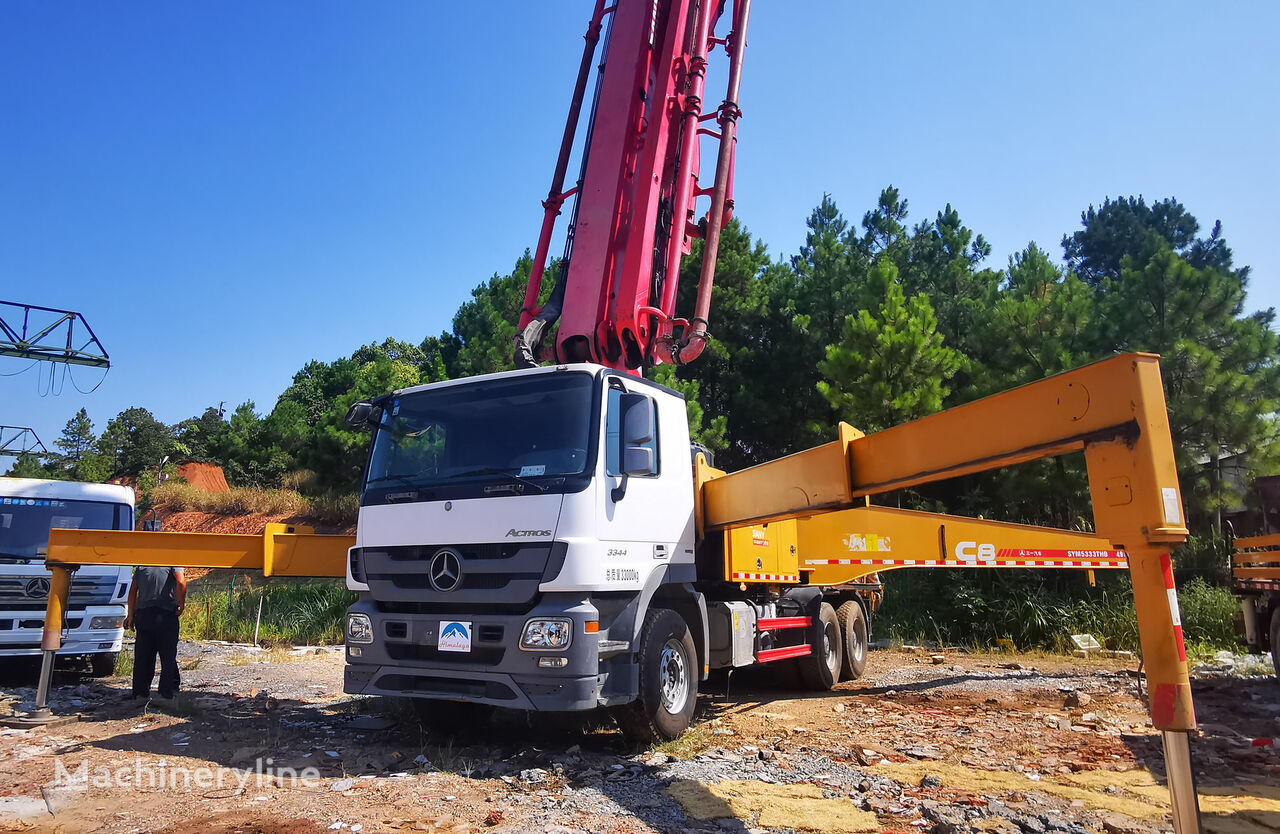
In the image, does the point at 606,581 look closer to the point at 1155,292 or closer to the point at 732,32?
the point at 732,32

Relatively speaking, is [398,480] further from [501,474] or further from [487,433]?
[501,474]

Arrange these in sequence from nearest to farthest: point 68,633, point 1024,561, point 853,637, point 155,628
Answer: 1. point 155,628
2. point 68,633
3. point 1024,561
4. point 853,637

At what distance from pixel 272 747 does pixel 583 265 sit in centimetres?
526

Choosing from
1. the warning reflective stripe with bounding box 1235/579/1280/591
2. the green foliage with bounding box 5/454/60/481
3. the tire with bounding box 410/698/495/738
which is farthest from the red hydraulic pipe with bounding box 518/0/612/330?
the green foliage with bounding box 5/454/60/481

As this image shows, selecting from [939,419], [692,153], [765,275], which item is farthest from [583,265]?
[765,275]

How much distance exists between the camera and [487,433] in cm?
605

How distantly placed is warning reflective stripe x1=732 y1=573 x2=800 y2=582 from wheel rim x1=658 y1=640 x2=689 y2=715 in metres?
1.15

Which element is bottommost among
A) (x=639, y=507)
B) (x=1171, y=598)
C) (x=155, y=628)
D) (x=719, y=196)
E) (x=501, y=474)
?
(x=155, y=628)

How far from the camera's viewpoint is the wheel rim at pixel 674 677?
6043mm

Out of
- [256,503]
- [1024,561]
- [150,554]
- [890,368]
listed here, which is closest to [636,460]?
[150,554]

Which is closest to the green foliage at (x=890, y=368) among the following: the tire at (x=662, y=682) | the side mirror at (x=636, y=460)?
the tire at (x=662, y=682)

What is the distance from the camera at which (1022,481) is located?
1464 centimetres

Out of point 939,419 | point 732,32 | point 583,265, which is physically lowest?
point 939,419

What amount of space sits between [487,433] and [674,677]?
2327 mm
